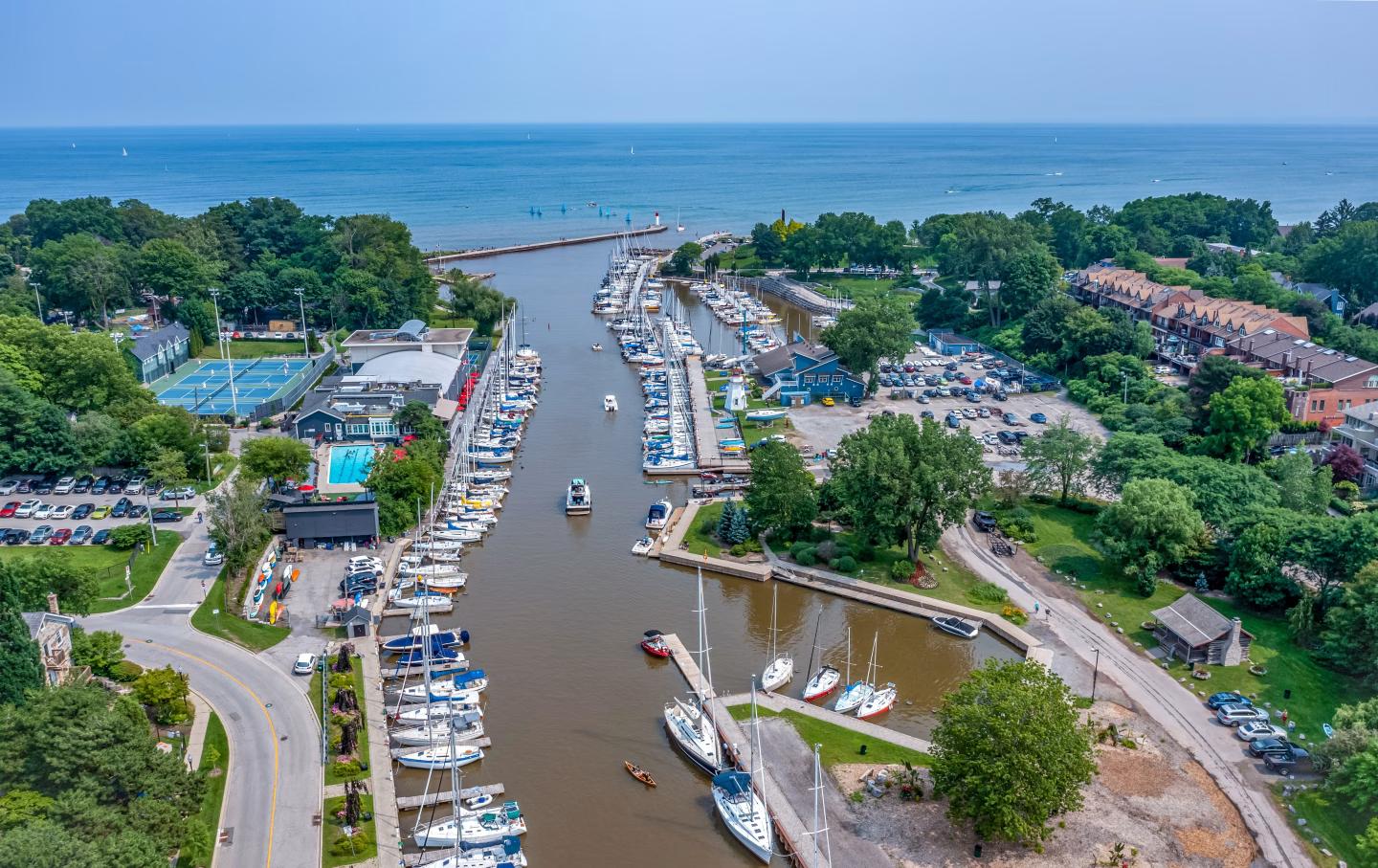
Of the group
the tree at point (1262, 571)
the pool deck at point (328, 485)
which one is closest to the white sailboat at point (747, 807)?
the tree at point (1262, 571)

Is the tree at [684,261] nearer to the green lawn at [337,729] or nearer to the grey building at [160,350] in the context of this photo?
the grey building at [160,350]

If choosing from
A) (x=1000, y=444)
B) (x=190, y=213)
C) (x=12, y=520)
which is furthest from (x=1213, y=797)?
(x=190, y=213)

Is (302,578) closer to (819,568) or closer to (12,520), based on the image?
(12,520)

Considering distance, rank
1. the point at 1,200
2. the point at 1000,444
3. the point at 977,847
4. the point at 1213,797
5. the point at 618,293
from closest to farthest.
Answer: the point at 977,847, the point at 1213,797, the point at 1000,444, the point at 618,293, the point at 1,200

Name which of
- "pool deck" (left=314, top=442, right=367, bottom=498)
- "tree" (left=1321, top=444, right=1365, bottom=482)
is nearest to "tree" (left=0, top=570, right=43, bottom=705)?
"pool deck" (left=314, top=442, right=367, bottom=498)

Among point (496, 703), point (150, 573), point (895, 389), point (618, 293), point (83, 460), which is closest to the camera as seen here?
point (496, 703)

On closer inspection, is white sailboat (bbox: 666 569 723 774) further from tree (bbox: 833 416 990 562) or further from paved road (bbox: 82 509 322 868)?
paved road (bbox: 82 509 322 868)

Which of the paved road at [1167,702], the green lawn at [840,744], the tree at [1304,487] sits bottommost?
the green lawn at [840,744]
